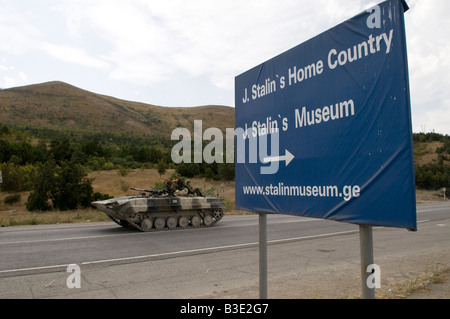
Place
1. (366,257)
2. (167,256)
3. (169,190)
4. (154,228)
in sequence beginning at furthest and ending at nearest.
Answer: (169,190)
(154,228)
(167,256)
(366,257)

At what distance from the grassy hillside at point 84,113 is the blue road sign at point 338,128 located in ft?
255

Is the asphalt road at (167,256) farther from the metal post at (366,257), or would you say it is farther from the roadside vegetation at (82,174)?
the roadside vegetation at (82,174)

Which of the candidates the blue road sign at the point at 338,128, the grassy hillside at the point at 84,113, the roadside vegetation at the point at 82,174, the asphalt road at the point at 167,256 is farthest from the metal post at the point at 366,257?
the grassy hillside at the point at 84,113

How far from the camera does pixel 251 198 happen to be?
4.33m

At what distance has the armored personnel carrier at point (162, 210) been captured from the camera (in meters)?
14.1

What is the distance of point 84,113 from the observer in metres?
90.6

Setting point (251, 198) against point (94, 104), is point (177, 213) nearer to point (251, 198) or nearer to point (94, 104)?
point (251, 198)

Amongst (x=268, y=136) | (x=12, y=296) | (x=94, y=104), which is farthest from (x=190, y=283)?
(x=94, y=104)

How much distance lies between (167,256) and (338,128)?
22.3 ft

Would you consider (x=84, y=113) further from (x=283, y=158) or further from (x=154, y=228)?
(x=283, y=158)

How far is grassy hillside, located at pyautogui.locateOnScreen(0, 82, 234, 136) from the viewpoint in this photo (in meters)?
81.2

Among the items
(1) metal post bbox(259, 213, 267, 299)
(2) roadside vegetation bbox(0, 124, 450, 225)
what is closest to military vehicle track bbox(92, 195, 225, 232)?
(2) roadside vegetation bbox(0, 124, 450, 225)

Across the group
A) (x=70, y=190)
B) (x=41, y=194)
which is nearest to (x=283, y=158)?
(x=70, y=190)
